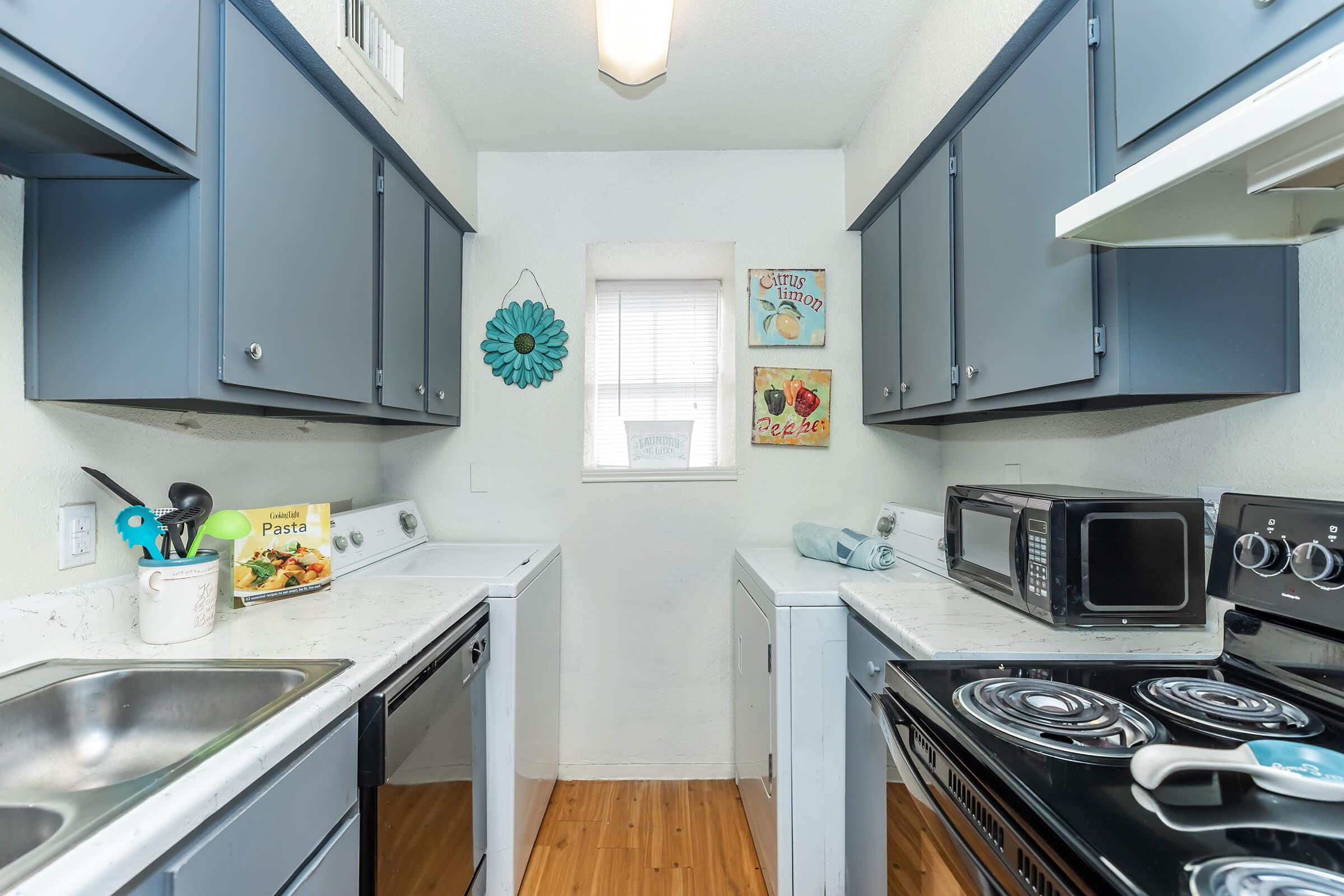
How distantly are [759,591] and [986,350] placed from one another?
92 cm

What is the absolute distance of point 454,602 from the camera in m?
1.46

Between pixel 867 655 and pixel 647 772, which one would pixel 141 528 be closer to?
pixel 867 655

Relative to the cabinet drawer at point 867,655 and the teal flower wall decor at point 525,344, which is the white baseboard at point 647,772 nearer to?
the cabinet drawer at point 867,655

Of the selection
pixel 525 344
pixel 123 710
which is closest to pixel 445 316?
pixel 525 344

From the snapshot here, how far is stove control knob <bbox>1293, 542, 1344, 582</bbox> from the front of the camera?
0.87 metres

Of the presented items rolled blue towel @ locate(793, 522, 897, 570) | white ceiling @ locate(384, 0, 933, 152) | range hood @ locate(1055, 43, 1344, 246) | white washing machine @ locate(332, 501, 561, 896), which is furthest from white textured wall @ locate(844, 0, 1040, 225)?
white washing machine @ locate(332, 501, 561, 896)

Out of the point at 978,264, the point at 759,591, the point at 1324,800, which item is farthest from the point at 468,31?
the point at 1324,800

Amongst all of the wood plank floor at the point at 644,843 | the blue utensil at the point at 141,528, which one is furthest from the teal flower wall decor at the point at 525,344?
the wood plank floor at the point at 644,843

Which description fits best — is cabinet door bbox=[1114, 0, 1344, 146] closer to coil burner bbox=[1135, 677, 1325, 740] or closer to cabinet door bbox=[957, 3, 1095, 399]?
cabinet door bbox=[957, 3, 1095, 399]

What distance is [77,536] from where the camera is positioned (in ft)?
3.84

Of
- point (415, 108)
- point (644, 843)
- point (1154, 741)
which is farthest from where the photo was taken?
point (644, 843)

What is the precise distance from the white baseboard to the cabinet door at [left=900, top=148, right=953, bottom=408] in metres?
1.57

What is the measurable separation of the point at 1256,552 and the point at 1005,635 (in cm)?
41

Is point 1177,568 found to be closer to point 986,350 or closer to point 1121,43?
point 986,350
